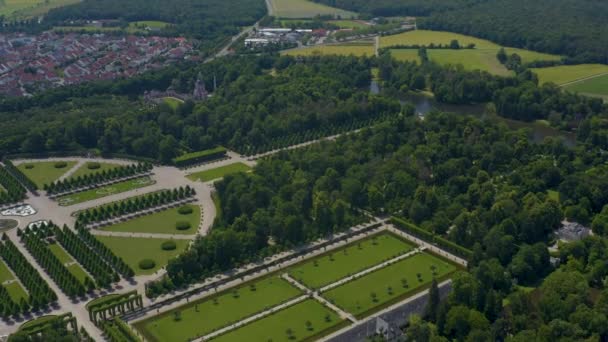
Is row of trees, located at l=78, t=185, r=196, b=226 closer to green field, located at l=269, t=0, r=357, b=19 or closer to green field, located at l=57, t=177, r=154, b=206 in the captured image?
green field, located at l=57, t=177, r=154, b=206

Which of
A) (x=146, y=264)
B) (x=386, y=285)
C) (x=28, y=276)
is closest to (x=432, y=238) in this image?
(x=386, y=285)

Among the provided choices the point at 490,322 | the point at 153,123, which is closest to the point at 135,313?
the point at 490,322

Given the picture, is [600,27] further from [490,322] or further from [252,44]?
[490,322]

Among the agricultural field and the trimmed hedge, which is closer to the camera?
the trimmed hedge

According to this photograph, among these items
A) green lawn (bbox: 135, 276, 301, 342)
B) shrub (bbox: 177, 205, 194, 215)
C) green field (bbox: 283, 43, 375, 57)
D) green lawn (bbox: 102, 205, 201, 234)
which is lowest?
green lawn (bbox: 135, 276, 301, 342)

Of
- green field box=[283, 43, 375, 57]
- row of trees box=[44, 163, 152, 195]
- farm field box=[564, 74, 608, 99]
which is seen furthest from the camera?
green field box=[283, 43, 375, 57]

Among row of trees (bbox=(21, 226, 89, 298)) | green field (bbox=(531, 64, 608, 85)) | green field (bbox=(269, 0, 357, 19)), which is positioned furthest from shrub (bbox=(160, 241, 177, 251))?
green field (bbox=(269, 0, 357, 19))

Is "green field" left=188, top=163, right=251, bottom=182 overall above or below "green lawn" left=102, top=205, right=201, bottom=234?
above
